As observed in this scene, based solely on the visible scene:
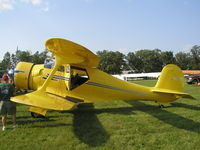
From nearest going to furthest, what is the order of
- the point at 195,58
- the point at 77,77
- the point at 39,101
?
the point at 39,101 → the point at 77,77 → the point at 195,58

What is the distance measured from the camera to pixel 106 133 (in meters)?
4.25

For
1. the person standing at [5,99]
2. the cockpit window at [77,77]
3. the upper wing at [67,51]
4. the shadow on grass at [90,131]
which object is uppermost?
the upper wing at [67,51]

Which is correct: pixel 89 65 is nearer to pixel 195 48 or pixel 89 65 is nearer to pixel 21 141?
pixel 21 141

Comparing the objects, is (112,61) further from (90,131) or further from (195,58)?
(90,131)

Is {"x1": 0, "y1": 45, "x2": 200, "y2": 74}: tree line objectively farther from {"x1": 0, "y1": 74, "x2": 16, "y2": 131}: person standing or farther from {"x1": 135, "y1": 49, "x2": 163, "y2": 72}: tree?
{"x1": 0, "y1": 74, "x2": 16, "y2": 131}: person standing

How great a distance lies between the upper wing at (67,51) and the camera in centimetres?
423

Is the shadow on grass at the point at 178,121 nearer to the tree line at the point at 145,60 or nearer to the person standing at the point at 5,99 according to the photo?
the person standing at the point at 5,99

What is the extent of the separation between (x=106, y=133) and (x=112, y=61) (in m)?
86.8

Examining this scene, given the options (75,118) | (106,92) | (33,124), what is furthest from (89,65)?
(33,124)

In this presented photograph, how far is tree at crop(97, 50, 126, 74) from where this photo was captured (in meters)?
86.7

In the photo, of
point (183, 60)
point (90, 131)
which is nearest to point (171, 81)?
point (90, 131)

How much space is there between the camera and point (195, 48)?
88.5 meters

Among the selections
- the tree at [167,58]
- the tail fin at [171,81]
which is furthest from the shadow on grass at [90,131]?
the tree at [167,58]

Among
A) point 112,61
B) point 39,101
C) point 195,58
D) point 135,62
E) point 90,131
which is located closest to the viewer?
point 39,101
